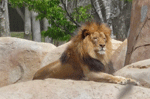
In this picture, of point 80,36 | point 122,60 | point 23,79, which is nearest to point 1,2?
point 23,79

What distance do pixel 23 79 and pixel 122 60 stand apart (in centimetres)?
232

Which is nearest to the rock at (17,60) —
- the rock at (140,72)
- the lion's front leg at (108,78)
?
the lion's front leg at (108,78)

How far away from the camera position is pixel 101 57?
369cm

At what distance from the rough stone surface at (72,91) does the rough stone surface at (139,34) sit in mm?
2141

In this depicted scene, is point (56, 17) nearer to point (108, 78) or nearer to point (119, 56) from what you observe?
point (119, 56)

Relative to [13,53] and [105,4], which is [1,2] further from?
[105,4]

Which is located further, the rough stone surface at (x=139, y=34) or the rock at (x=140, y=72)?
the rough stone surface at (x=139, y=34)

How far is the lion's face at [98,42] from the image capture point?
11.6 ft

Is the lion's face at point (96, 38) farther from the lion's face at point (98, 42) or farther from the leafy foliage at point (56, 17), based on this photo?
the leafy foliage at point (56, 17)

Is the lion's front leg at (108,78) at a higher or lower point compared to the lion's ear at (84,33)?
lower

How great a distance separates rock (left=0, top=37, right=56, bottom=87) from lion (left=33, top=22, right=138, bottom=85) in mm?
1908

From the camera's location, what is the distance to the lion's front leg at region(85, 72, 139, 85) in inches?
125

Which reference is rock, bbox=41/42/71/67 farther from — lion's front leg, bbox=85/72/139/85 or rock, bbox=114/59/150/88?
rock, bbox=114/59/150/88

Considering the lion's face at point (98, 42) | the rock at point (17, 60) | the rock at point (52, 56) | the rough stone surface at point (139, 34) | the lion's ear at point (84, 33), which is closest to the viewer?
the lion's face at point (98, 42)
